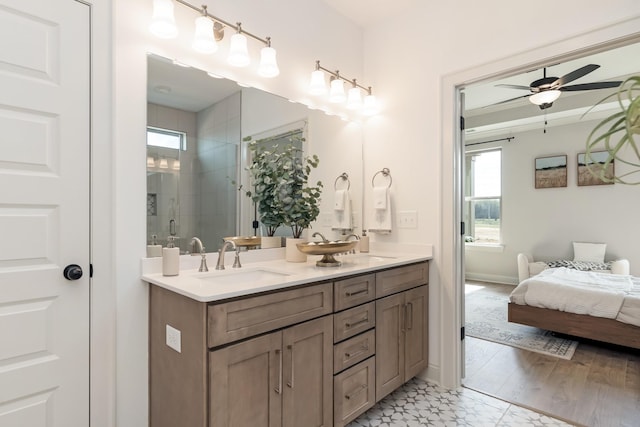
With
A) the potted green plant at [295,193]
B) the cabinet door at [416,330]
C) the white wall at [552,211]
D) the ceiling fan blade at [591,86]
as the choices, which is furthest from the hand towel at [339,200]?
the white wall at [552,211]

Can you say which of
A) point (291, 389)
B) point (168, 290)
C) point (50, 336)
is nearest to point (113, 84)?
point (168, 290)

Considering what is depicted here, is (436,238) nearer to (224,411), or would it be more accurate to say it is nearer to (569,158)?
(224,411)

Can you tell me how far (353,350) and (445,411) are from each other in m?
0.79

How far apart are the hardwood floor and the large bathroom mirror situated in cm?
189

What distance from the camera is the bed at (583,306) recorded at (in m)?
2.87

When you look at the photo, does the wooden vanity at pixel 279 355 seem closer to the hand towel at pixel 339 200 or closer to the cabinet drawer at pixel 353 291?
the cabinet drawer at pixel 353 291

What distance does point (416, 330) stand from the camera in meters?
2.32

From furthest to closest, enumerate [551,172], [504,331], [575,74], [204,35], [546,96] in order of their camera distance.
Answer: [551,172] → [504,331] → [546,96] → [575,74] → [204,35]

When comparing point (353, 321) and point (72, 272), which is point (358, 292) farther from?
point (72, 272)

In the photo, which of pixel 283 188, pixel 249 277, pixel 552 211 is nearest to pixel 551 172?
pixel 552 211

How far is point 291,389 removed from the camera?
1.52 metres

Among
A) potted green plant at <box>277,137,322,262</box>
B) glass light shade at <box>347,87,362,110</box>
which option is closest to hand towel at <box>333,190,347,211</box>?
potted green plant at <box>277,137,322,262</box>

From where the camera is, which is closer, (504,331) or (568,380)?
(568,380)

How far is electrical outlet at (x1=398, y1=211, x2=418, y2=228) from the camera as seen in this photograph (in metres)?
2.58
